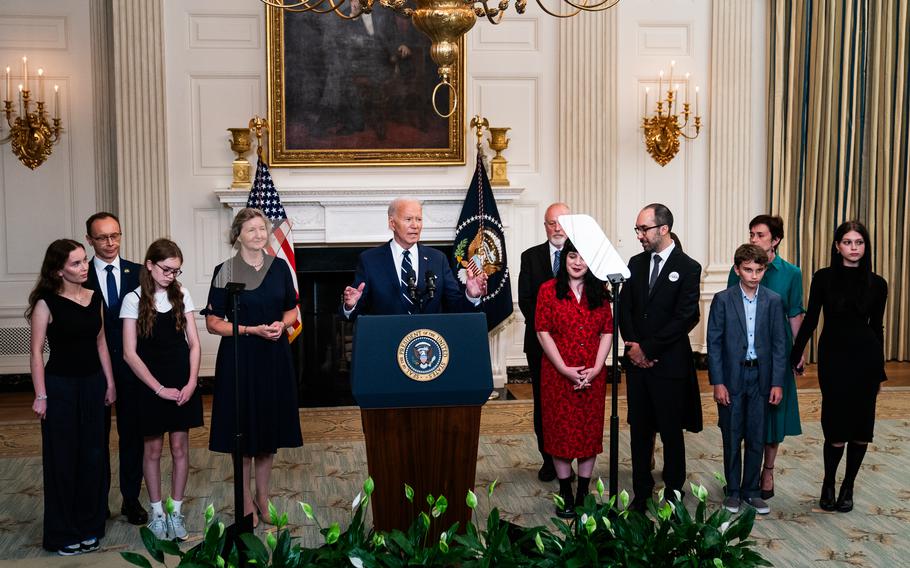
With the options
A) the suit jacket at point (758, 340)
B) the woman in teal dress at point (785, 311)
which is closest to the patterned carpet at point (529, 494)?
the woman in teal dress at point (785, 311)

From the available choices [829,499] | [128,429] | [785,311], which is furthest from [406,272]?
[829,499]

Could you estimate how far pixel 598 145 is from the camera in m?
8.33

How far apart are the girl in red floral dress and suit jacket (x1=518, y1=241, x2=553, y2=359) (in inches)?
27.1

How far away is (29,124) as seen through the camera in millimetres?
7746

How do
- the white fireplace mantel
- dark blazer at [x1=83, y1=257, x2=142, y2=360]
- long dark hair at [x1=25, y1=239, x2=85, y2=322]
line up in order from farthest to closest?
the white fireplace mantel
dark blazer at [x1=83, y1=257, x2=142, y2=360]
long dark hair at [x1=25, y1=239, x2=85, y2=322]

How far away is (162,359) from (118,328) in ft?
1.37

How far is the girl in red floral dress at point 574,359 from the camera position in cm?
467

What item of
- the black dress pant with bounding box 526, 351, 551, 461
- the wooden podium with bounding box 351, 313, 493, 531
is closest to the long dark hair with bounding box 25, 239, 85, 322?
the wooden podium with bounding box 351, 313, 493, 531

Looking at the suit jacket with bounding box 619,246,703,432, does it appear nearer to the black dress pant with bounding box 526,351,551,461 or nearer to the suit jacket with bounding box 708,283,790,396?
the suit jacket with bounding box 708,283,790,396

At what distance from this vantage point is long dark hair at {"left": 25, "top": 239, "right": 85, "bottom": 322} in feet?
13.8

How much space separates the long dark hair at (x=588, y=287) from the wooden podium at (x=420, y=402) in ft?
2.86

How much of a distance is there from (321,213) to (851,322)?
448 cm

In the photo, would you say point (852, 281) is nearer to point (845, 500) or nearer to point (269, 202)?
point (845, 500)

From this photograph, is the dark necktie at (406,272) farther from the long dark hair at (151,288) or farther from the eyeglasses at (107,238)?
the eyeglasses at (107,238)
